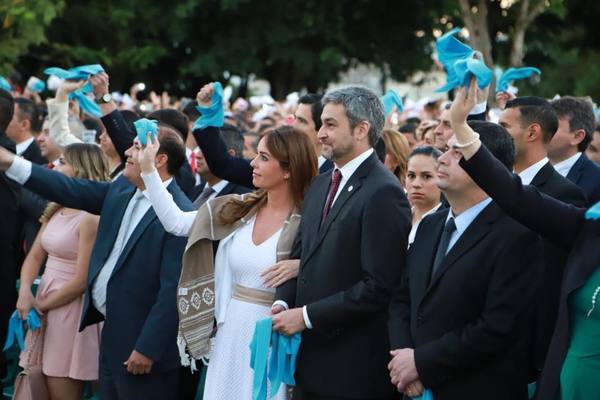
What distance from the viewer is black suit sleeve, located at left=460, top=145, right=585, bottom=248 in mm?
4168

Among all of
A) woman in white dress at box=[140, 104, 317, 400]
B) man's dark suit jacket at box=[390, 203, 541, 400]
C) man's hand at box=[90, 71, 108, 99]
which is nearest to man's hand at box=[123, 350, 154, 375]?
woman in white dress at box=[140, 104, 317, 400]

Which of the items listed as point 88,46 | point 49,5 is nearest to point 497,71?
point 49,5

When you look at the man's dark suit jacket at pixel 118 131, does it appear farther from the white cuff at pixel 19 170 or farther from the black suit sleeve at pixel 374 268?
the black suit sleeve at pixel 374 268

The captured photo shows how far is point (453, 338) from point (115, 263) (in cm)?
247

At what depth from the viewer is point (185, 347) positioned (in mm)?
5613

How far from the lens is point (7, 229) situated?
6930 millimetres

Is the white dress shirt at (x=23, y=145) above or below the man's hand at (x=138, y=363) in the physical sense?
above

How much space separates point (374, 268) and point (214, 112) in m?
1.65

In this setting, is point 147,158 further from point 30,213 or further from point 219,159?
point 30,213

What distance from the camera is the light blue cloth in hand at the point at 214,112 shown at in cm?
595

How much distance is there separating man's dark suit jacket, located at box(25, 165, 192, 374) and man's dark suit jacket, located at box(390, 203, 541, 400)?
6.16ft

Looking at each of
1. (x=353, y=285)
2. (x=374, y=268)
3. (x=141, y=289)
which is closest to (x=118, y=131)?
(x=141, y=289)

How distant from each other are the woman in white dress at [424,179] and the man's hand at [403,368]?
1.34m

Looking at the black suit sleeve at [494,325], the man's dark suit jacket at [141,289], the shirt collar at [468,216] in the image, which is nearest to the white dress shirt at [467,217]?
the shirt collar at [468,216]
